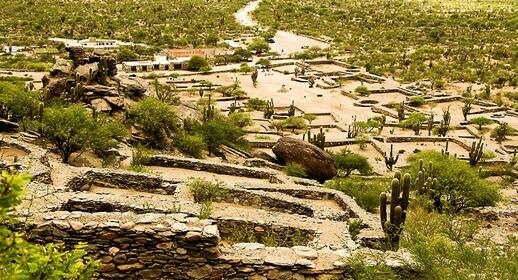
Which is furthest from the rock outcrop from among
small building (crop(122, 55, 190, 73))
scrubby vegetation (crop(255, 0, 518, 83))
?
scrubby vegetation (crop(255, 0, 518, 83))

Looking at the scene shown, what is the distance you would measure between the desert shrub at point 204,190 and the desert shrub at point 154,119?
10.8m

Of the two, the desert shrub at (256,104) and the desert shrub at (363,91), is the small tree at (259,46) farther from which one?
the desert shrub at (256,104)

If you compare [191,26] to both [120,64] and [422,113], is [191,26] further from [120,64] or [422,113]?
[422,113]

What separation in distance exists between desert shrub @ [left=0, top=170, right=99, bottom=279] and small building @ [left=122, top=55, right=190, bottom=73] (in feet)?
169

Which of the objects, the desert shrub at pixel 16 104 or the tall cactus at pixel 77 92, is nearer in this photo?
the desert shrub at pixel 16 104

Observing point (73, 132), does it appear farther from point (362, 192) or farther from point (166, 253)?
point (166, 253)

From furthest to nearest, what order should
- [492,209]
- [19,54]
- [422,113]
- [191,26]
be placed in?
[191,26] < [19,54] < [422,113] < [492,209]

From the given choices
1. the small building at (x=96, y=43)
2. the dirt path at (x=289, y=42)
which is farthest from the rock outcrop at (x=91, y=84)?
the dirt path at (x=289, y=42)

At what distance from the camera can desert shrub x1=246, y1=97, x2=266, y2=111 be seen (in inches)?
1729

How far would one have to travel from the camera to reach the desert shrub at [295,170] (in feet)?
76.8

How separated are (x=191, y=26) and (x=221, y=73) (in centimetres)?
3016

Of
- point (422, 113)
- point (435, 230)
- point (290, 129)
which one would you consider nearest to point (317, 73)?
point (422, 113)

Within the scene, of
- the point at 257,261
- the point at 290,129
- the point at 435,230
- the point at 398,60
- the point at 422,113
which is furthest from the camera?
the point at 398,60

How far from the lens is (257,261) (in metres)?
→ 8.09
